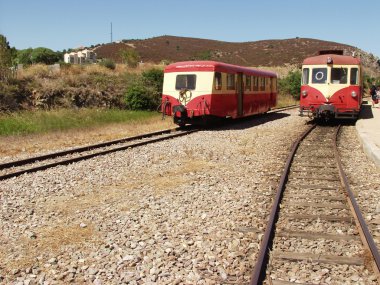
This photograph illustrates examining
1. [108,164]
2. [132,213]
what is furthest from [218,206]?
[108,164]

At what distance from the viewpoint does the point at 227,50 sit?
4272 inches

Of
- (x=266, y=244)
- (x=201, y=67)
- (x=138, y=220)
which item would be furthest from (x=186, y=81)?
(x=266, y=244)

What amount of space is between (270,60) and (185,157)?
89.4 m

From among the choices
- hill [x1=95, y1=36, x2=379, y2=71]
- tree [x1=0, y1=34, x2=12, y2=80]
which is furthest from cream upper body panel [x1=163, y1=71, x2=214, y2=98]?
hill [x1=95, y1=36, x2=379, y2=71]

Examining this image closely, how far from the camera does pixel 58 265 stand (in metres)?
4.67

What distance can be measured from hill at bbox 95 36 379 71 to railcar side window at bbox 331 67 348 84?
216ft

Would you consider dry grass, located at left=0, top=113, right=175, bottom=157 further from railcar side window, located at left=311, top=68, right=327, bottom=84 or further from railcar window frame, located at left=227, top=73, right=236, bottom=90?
railcar side window, located at left=311, top=68, right=327, bottom=84

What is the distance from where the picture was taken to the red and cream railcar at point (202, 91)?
1716 centimetres

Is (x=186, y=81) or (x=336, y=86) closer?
(x=186, y=81)

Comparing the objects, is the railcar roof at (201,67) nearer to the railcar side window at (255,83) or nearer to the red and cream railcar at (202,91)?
the red and cream railcar at (202,91)

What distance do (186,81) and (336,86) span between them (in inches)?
265

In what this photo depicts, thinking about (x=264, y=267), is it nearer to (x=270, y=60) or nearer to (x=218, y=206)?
(x=218, y=206)

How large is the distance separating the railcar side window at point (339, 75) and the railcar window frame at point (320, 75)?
0.30m

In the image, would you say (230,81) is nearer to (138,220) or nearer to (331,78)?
(331,78)
